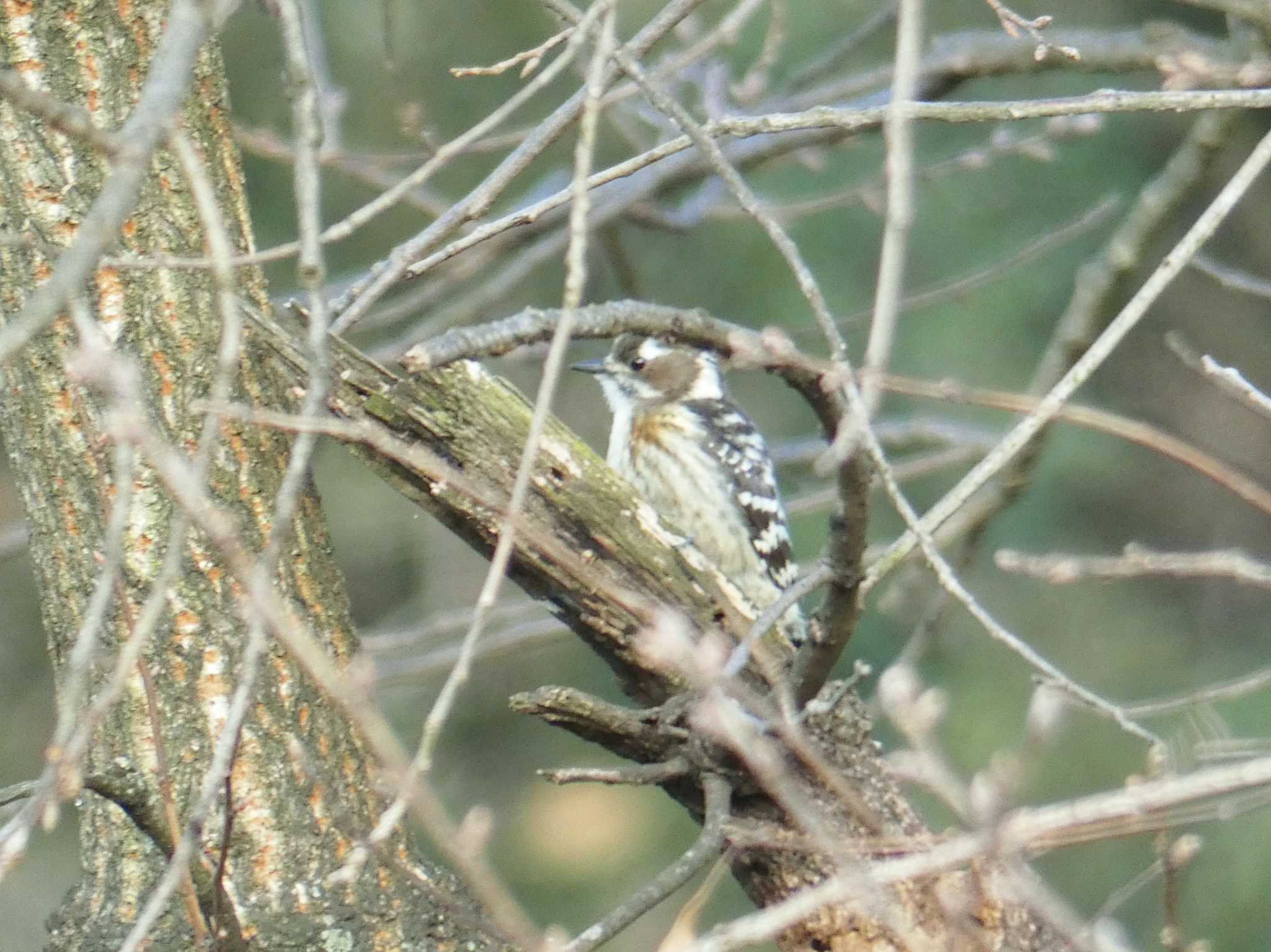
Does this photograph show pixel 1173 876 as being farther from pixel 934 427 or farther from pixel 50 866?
pixel 50 866

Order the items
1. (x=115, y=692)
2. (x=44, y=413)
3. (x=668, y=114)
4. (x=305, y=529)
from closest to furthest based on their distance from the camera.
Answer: (x=115, y=692) < (x=668, y=114) < (x=44, y=413) < (x=305, y=529)

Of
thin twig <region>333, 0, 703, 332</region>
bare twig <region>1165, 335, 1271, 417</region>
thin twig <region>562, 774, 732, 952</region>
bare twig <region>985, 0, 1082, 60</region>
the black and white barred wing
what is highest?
the black and white barred wing

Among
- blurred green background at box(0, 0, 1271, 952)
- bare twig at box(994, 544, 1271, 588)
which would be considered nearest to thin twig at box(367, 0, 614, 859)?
bare twig at box(994, 544, 1271, 588)

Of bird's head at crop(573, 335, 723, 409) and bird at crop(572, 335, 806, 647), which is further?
bird's head at crop(573, 335, 723, 409)

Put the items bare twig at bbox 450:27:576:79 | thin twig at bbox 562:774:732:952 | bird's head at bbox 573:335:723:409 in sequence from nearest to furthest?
thin twig at bbox 562:774:732:952
bare twig at bbox 450:27:576:79
bird's head at bbox 573:335:723:409


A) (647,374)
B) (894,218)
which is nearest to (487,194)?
(894,218)

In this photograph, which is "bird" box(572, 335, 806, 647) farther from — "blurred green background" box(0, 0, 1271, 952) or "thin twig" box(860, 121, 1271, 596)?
"thin twig" box(860, 121, 1271, 596)

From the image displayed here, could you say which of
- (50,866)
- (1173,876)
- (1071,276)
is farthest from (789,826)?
(50,866)
